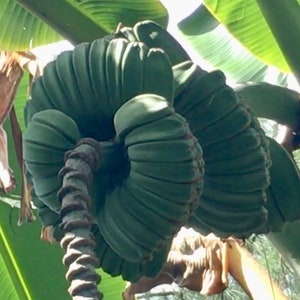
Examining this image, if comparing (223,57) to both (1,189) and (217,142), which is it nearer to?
(1,189)

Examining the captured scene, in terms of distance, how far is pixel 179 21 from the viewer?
167 cm

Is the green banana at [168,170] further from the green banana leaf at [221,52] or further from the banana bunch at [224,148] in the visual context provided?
the green banana leaf at [221,52]

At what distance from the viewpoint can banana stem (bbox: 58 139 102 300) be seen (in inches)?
16.9

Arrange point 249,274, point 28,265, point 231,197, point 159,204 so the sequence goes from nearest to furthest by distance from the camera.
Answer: point 159,204
point 231,197
point 249,274
point 28,265

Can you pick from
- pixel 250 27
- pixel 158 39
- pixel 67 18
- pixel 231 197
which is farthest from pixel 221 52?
pixel 231 197

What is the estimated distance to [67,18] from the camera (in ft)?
3.26

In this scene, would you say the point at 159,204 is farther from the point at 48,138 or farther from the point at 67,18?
the point at 67,18

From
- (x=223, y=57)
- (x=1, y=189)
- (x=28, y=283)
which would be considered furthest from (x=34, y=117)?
(x=223, y=57)

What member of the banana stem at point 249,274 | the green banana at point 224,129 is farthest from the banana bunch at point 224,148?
the banana stem at point 249,274

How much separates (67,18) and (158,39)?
0.27m

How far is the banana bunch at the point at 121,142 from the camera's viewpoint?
1.84 ft

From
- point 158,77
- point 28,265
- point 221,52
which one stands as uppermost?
point 158,77

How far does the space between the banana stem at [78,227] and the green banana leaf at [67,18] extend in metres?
0.46

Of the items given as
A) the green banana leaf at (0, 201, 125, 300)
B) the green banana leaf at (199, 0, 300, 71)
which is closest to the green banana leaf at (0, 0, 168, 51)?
the green banana leaf at (199, 0, 300, 71)
